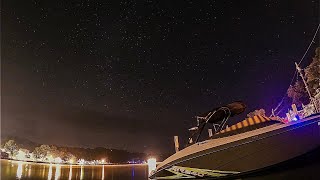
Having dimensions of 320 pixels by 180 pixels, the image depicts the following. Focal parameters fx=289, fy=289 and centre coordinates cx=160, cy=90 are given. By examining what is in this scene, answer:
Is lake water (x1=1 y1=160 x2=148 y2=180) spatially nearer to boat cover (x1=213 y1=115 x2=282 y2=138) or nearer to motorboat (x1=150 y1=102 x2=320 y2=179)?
motorboat (x1=150 y1=102 x2=320 y2=179)

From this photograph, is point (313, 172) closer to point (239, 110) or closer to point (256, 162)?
point (256, 162)

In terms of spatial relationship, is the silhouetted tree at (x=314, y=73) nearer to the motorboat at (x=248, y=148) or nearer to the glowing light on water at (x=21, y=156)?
the motorboat at (x=248, y=148)

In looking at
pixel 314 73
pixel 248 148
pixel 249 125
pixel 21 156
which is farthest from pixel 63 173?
pixel 21 156

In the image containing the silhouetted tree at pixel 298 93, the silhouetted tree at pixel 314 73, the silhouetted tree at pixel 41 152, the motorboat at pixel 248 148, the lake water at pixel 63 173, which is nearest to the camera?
→ the motorboat at pixel 248 148

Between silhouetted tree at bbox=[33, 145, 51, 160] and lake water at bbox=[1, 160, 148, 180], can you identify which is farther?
silhouetted tree at bbox=[33, 145, 51, 160]

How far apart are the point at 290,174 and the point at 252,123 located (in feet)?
4.77

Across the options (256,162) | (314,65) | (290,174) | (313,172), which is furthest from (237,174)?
(314,65)

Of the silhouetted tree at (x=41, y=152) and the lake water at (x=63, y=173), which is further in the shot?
the silhouetted tree at (x=41, y=152)

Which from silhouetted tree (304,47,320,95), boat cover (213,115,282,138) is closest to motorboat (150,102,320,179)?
boat cover (213,115,282,138)

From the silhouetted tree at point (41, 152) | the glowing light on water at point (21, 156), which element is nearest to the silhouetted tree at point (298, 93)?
the glowing light on water at point (21, 156)

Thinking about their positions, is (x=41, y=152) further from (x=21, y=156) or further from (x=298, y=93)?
(x=298, y=93)

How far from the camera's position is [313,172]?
6332 millimetres

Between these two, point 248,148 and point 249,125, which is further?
point 249,125

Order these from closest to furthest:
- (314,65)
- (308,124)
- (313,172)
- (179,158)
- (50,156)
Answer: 1. (308,124)
2. (313,172)
3. (179,158)
4. (314,65)
5. (50,156)
